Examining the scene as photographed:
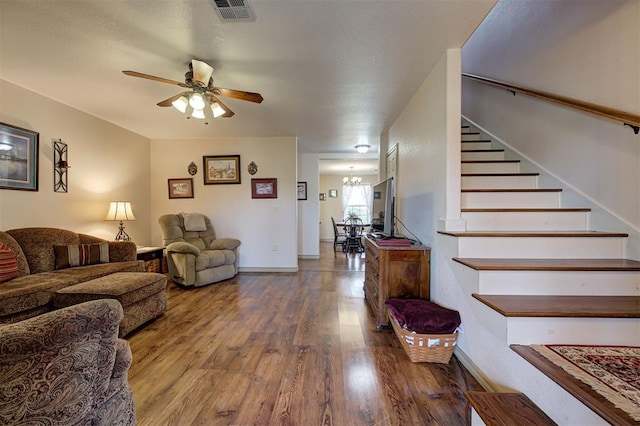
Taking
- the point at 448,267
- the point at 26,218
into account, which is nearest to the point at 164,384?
the point at 448,267

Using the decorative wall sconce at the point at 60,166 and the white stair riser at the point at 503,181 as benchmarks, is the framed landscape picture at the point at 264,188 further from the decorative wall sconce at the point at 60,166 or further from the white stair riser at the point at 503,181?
the white stair riser at the point at 503,181

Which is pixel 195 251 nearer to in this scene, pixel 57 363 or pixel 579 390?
pixel 57 363

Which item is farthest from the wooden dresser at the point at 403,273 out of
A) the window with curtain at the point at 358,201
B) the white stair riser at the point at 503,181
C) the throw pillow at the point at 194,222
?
the window with curtain at the point at 358,201

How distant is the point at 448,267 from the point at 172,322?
8.52ft

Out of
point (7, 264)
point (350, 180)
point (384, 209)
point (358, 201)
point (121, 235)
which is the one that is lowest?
point (7, 264)

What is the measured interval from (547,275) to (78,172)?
4.87 meters

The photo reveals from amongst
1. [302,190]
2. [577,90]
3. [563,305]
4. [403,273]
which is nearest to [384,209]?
[403,273]

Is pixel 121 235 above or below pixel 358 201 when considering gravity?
below

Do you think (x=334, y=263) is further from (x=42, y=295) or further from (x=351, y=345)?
(x=42, y=295)

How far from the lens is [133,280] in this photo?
94.3 inches

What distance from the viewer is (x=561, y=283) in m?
1.58

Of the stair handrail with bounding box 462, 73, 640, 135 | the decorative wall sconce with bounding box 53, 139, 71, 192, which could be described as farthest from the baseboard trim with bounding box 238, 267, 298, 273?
the stair handrail with bounding box 462, 73, 640, 135

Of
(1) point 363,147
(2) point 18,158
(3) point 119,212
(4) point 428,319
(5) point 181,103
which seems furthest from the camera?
(1) point 363,147

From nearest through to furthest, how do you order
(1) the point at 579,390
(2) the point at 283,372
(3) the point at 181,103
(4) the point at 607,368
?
(1) the point at 579,390 < (4) the point at 607,368 < (2) the point at 283,372 < (3) the point at 181,103
